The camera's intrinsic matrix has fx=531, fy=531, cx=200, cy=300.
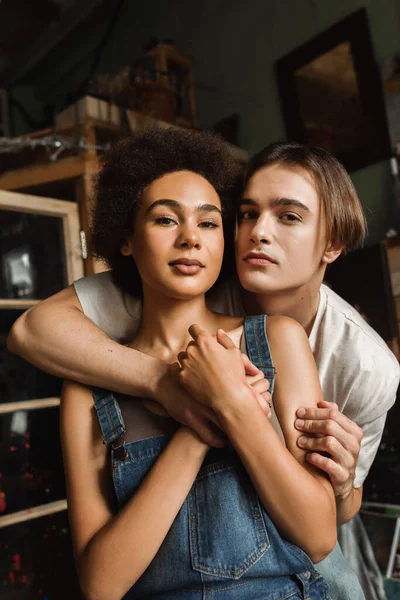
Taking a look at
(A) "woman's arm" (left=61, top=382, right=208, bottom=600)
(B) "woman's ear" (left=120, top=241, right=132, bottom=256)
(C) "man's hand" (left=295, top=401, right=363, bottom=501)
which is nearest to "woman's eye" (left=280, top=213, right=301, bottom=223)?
(B) "woman's ear" (left=120, top=241, right=132, bottom=256)

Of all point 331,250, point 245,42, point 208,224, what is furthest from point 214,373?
point 245,42

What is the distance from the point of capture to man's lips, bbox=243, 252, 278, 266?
1183 millimetres

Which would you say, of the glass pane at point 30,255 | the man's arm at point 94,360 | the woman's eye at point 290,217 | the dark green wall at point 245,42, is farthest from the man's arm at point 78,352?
the dark green wall at point 245,42

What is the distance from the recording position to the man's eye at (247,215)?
1.25m

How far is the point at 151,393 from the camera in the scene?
0.99 m

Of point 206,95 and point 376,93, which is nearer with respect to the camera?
→ point 376,93

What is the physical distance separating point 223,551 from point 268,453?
0.21 meters

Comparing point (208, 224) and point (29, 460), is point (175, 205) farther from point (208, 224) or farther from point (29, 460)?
point (29, 460)

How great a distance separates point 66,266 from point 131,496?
1442mm

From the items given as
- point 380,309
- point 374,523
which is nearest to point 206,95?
point 380,309

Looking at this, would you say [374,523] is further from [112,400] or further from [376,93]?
[376,93]

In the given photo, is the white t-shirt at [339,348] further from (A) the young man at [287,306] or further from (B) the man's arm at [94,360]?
(B) the man's arm at [94,360]

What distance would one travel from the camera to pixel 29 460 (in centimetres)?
218

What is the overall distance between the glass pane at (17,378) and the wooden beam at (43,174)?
0.54m
